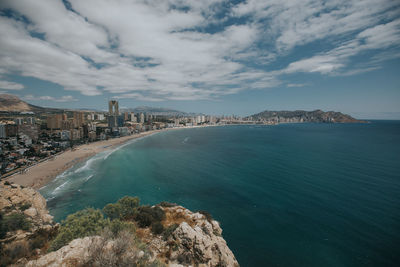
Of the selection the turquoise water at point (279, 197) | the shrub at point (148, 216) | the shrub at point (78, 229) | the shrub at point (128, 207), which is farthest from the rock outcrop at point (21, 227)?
the shrub at point (148, 216)

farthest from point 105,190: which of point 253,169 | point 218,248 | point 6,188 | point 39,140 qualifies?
point 39,140

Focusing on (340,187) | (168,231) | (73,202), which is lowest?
(73,202)

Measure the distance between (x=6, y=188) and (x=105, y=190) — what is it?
39.1 ft

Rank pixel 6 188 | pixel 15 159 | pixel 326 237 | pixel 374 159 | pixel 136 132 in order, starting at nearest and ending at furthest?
pixel 326 237 < pixel 6 188 < pixel 374 159 < pixel 15 159 < pixel 136 132

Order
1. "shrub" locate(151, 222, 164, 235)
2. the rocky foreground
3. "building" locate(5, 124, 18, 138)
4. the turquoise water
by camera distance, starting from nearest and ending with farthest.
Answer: the rocky foreground
"shrub" locate(151, 222, 164, 235)
the turquoise water
"building" locate(5, 124, 18, 138)

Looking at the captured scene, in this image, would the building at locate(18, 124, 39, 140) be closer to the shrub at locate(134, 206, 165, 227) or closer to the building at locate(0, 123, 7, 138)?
the building at locate(0, 123, 7, 138)

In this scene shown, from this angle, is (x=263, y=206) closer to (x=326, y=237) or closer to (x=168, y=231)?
(x=326, y=237)

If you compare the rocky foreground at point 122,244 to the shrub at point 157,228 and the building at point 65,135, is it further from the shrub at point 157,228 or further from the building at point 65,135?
the building at point 65,135

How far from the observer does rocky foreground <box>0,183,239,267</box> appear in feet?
23.6

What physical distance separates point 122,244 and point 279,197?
2436 cm

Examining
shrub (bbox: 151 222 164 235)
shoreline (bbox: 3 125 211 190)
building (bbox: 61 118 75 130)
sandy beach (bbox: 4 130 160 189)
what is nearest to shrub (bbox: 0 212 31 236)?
shrub (bbox: 151 222 164 235)

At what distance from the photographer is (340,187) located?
28.1 metres

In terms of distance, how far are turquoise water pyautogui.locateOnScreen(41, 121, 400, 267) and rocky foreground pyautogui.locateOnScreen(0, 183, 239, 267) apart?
4.46m

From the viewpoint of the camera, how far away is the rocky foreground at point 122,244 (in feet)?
23.6
